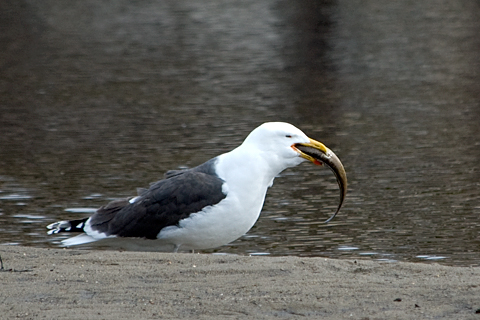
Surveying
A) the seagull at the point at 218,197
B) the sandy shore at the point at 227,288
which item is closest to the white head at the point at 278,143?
the seagull at the point at 218,197

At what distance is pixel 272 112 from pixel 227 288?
403 inches

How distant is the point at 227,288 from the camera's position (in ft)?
19.9

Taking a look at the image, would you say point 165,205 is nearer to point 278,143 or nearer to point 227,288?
point 278,143

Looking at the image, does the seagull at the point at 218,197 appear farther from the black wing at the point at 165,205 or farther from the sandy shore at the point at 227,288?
the sandy shore at the point at 227,288

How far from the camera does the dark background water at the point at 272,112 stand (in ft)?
32.2

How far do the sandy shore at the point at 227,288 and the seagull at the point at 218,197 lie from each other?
1.94 feet

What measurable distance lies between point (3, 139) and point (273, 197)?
5.71m

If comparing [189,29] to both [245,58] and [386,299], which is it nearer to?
[245,58]

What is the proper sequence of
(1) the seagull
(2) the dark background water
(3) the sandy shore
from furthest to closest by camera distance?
(2) the dark background water, (1) the seagull, (3) the sandy shore

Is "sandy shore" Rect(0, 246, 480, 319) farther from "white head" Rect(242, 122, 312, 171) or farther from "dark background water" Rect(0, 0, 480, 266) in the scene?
"dark background water" Rect(0, 0, 480, 266)

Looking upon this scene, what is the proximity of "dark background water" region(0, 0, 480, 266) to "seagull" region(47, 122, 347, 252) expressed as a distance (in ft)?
4.12

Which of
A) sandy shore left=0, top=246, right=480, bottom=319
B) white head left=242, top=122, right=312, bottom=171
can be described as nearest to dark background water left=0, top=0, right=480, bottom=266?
white head left=242, top=122, right=312, bottom=171

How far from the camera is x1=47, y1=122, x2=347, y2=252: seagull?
24.8 feet

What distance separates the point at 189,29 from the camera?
28422 millimetres
